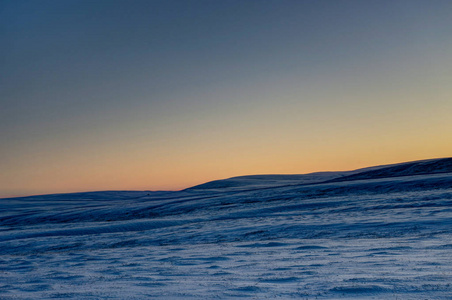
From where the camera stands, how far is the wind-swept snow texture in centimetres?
349

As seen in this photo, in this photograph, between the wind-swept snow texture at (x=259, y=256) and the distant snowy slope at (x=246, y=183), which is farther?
the distant snowy slope at (x=246, y=183)

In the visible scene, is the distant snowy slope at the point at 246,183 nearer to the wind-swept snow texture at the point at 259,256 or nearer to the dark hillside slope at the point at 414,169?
the dark hillside slope at the point at 414,169

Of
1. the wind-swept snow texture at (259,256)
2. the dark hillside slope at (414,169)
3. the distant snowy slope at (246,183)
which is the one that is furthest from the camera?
the distant snowy slope at (246,183)

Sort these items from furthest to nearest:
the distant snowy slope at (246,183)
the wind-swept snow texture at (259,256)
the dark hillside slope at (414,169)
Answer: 1. the distant snowy slope at (246,183)
2. the dark hillside slope at (414,169)
3. the wind-swept snow texture at (259,256)

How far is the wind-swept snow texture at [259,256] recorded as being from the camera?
3.49m

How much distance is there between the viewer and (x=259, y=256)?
18.9ft

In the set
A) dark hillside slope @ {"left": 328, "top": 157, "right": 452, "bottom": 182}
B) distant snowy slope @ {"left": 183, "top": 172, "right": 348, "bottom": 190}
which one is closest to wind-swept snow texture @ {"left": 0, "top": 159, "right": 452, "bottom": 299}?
dark hillside slope @ {"left": 328, "top": 157, "right": 452, "bottom": 182}

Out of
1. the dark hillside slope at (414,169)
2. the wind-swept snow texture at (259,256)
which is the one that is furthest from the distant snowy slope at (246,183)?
the wind-swept snow texture at (259,256)

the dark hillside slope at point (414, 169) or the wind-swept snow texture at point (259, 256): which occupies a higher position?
the dark hillside slope at point (414, 169)

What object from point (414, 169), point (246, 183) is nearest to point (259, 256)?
point (414, 169)

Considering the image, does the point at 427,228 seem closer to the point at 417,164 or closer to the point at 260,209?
the point at 260,209

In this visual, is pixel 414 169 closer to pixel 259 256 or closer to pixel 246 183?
pixel 259 256

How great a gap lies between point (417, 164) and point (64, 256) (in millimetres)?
21207

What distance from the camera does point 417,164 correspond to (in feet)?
73.4
